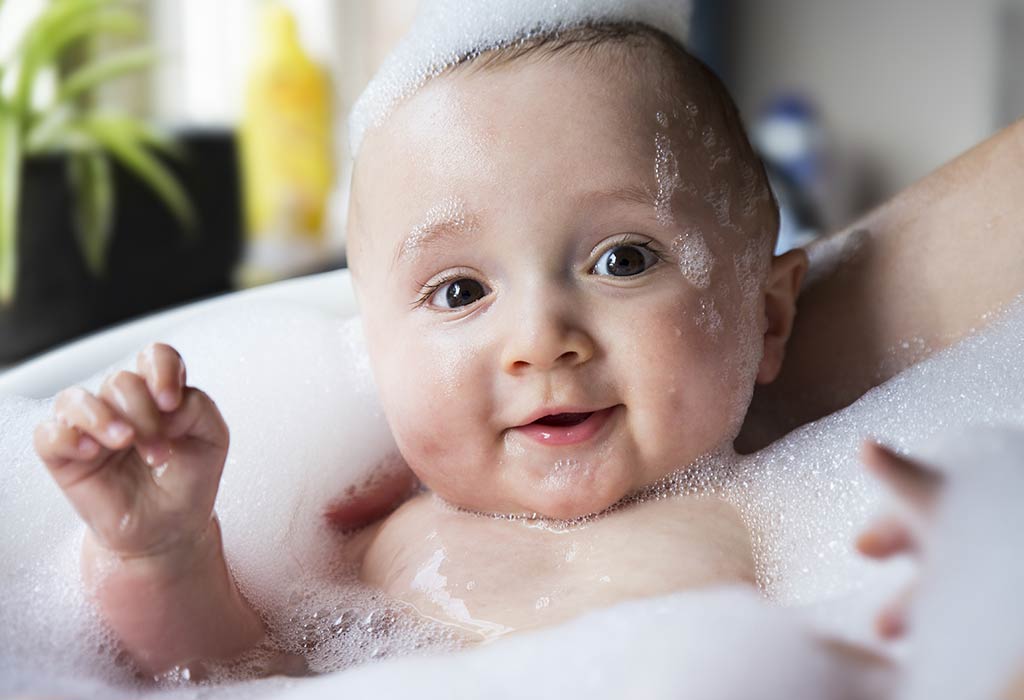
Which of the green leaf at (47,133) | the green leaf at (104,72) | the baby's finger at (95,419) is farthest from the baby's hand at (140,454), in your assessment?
the green leaf at (104,72)

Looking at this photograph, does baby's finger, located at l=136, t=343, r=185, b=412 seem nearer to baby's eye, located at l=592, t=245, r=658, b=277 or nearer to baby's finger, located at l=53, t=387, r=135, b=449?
baby's finger, located at l=53, t=387, r=135, b=449

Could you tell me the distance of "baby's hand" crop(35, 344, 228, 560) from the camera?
25.0 inches

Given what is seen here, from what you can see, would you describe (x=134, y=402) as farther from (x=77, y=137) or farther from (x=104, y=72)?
(x=104, y=72)

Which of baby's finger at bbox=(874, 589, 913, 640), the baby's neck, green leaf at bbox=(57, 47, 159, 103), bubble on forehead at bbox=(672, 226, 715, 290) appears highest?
baby's finger at bbox=(874, 589, 913, 640)

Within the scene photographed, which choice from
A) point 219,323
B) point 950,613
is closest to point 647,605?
point 950,613

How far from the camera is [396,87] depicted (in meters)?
0.88

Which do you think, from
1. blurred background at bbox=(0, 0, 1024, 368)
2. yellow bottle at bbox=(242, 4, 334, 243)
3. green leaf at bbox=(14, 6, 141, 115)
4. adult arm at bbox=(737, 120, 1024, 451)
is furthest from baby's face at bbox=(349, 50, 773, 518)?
yellow bottle at bbox=(242, 4, 334, 243)

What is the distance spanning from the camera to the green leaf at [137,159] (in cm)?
159

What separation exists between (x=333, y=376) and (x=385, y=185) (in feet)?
0.78

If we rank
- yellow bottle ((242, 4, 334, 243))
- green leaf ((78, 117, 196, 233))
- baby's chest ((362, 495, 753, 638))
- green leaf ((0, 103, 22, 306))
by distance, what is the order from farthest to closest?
yellow bottle ((242, 4, 334, 243)) → green leaf ((78, 117, 196, 233)) → green leaf ((0, 103, 22, 306)) → baby's chest ((362, 495, 753, 638))

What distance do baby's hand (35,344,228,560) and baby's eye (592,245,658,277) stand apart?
29 centimetres

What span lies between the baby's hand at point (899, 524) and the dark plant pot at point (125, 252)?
1278 millimetres

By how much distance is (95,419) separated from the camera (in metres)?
0.63

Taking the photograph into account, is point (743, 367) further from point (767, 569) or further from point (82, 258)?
point (82, 258)
